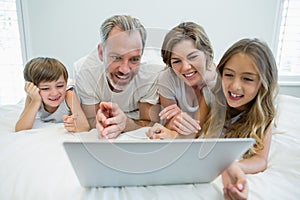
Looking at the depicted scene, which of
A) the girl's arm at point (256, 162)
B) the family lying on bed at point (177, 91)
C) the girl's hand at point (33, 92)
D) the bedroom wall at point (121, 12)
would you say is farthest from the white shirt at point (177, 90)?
the bedroom wall at point (121, 12)

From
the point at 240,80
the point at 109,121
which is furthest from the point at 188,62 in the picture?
the point at 109,121

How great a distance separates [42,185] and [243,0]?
6.62 ft

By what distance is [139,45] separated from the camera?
901mm

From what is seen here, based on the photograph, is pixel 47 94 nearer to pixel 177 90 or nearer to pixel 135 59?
pixel 135 59

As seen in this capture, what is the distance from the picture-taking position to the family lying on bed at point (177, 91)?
837 millimetres

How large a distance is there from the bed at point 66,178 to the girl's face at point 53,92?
224 millimetres

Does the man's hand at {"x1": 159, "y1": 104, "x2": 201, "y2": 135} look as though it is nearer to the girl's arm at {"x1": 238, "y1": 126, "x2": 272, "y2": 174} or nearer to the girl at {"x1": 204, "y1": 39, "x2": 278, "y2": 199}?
the girl at {"x1": 204, "y1": 39, "x2": 278, "y2": 199}

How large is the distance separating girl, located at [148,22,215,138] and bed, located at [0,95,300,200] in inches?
9.7

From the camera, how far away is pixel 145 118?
98cm

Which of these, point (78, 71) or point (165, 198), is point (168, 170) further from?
point (78, 71)

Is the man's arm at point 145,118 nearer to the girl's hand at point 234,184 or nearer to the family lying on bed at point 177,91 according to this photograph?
the family lying on bed at point 177,91

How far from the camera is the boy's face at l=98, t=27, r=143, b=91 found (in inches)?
34.8

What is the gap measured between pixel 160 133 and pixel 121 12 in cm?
148

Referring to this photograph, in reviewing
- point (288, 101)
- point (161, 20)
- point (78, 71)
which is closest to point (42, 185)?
point (78, 71)
